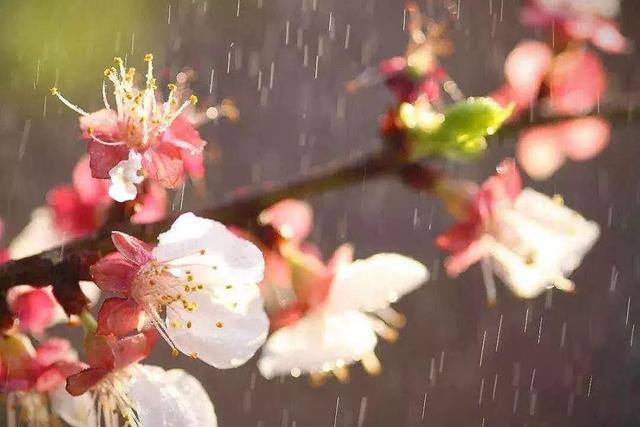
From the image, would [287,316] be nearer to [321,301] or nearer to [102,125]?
[321,301]

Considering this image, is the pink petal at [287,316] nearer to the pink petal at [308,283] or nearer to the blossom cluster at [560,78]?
the pink petal at [308,283]

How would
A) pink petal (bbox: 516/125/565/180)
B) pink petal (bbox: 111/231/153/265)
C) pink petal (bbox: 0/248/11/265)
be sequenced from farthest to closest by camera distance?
pink petal (bbox: 516/125/565/180) → pink petal (bbox: 0/248/11/265) → pink petal (bbox: 111/231/153/265)

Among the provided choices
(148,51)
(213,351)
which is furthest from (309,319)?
(148,51)

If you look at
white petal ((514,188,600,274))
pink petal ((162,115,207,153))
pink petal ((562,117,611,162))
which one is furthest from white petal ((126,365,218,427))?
pink petal ((562,117,611,162))

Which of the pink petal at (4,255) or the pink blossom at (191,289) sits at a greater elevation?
the pink blossom at (191,289)

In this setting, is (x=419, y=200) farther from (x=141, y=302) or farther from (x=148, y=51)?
(x=141, y=302)

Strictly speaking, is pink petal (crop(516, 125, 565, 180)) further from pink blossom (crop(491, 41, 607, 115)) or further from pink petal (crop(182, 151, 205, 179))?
pink petal (crop(182, 151, 205, 179))

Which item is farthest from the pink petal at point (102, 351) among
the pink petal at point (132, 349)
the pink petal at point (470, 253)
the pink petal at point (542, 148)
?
the pink petal at point (542, 148)
